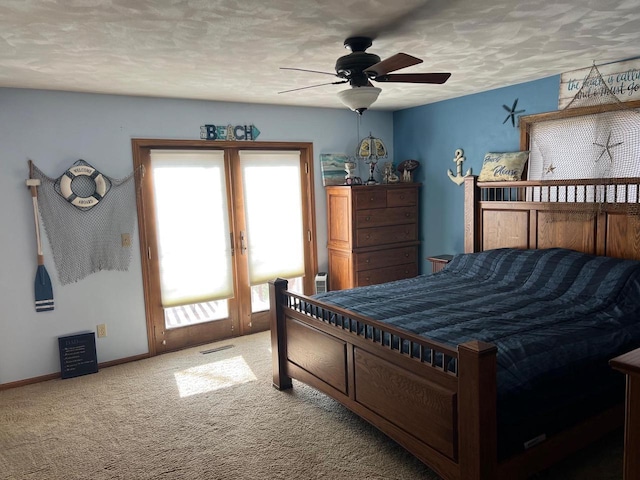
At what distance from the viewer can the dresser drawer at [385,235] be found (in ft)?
16.1

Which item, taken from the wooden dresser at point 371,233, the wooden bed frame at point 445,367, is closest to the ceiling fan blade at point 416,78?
the wooden bed frame at point 445,367

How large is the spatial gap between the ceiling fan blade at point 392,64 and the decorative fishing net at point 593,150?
6.23 feet

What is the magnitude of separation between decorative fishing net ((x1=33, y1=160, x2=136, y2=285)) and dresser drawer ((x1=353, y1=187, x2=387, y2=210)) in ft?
7.12

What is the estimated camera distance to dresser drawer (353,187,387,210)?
4844 mm

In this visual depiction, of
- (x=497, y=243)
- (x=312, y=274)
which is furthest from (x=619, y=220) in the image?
(x=312, y=274)

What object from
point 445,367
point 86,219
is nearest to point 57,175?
point 86,219

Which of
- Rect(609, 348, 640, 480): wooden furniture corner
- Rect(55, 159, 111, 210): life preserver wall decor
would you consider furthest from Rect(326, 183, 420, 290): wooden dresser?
Rect(609, 348, 640, 480): wooden furniture corner

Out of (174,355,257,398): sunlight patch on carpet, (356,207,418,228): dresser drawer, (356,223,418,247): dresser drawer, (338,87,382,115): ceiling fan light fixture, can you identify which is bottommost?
(174,355,257,398): sunlight patch on carpet

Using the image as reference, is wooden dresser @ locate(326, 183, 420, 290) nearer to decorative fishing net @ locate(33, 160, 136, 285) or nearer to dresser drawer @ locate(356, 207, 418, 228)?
dresser drawer @ locate(356, 207, 418, 228)

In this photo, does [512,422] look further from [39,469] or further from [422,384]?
[39,469]

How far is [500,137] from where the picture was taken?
436cm

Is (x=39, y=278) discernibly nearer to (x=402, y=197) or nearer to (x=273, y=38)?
(x=273, y=38)

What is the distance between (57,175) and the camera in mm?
3816

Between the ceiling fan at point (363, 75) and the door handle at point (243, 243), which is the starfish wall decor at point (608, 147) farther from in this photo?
the door handle at point (243, 243)
